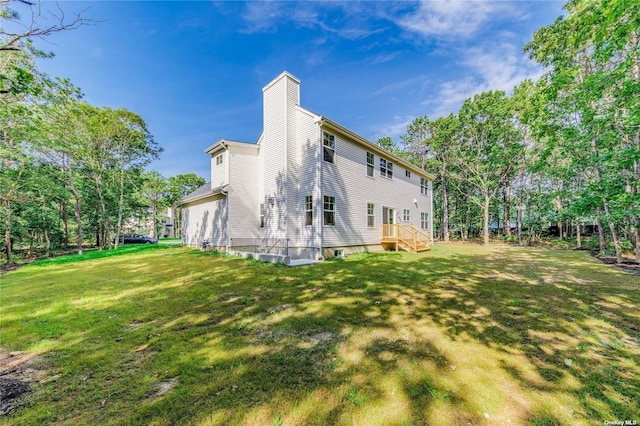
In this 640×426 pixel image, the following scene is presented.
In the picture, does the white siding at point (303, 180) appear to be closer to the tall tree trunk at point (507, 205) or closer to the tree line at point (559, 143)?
the tree line at point (559, 143)

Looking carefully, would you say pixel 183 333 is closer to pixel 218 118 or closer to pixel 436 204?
pixel 218 118

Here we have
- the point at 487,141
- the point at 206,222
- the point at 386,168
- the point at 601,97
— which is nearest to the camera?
the point at 601,97

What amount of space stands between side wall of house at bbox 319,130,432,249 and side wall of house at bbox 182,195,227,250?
6537mm

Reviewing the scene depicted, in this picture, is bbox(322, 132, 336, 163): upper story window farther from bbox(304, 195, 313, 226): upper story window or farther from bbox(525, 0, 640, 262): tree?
bbox(525, 0, 640, 262): tree

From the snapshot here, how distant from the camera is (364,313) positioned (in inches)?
184

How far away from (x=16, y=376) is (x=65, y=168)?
21.4 m

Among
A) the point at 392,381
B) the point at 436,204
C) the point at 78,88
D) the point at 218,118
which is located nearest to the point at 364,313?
the point at 392,381

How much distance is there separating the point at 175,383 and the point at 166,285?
5.26 metres

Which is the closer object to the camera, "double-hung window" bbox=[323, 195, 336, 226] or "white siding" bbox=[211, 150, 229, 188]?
"double-hung window" bbox=[323, 195, 336, 226]

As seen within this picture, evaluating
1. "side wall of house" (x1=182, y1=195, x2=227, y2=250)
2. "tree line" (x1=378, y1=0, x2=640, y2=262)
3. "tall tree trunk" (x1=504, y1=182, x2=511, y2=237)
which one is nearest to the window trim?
"tree line" (x1=378, y1=0, x2=640, y2=262)

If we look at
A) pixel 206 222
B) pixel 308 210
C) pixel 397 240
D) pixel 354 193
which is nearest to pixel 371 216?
pixel 354 193

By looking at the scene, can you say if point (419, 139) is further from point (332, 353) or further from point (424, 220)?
point (332, 353)

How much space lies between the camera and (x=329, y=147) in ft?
38.7

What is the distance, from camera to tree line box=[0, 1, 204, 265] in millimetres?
12469
